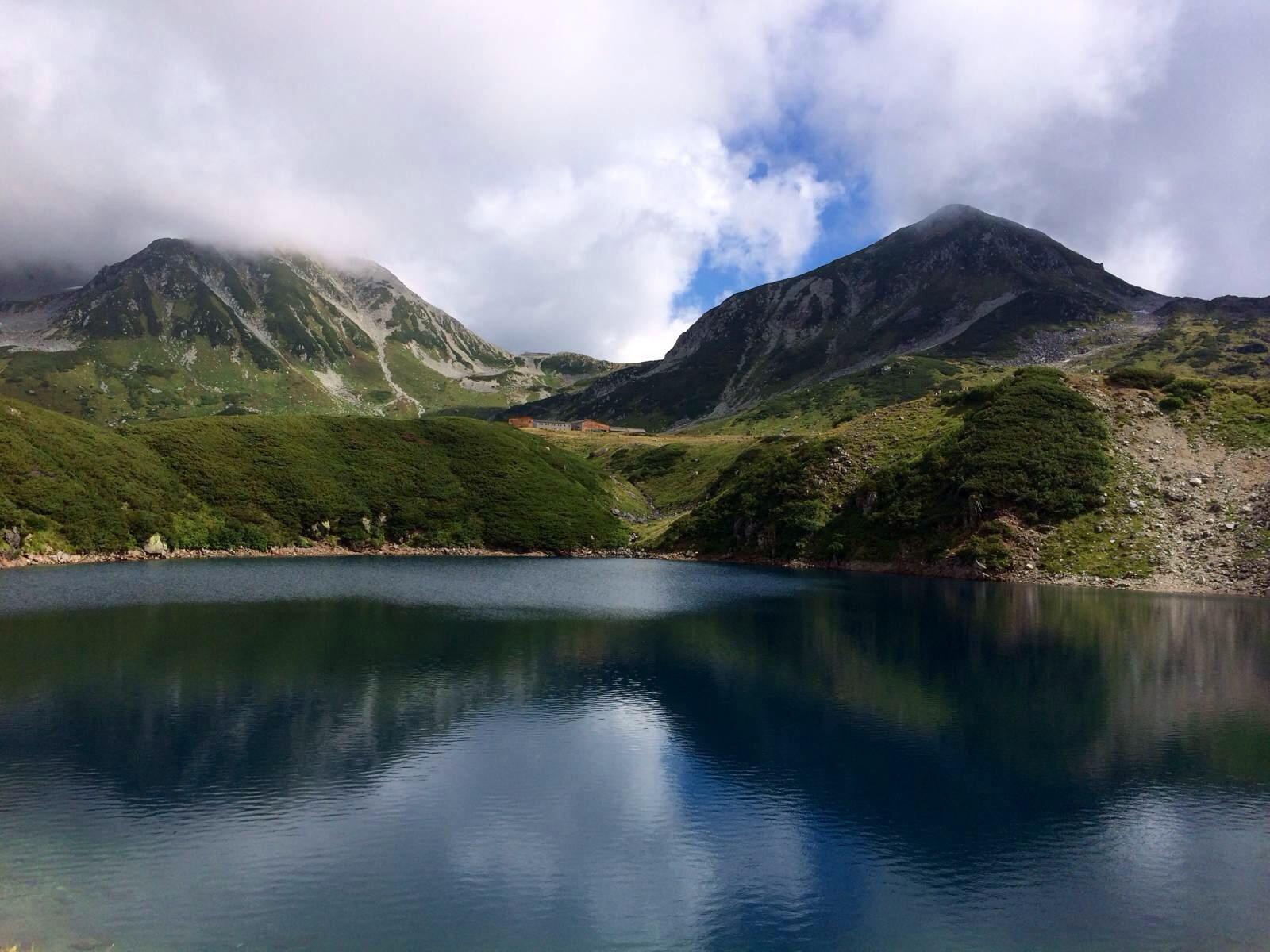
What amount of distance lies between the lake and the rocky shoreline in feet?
96.2

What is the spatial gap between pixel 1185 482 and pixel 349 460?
13092 centimetres

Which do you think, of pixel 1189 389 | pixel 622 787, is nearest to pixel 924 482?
pixel 1189 389

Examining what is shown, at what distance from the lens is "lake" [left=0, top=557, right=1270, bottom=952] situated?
64.0ft

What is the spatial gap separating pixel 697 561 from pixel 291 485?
69.8 meters

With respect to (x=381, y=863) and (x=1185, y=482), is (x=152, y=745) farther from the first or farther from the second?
(x=1185, y=482)

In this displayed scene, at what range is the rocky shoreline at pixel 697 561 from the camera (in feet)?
280

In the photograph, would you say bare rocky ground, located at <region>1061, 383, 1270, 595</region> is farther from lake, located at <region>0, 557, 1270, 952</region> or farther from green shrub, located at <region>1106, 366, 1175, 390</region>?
lake, located at <region>0, 557, 1270, 952</region>

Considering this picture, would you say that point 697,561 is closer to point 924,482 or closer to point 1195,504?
point 924,482

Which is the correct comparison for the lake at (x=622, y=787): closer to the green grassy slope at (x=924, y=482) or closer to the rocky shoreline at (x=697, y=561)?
the rocky shoreline at (x=697, y=561)

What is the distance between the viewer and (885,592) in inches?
3369

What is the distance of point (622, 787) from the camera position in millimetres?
28766

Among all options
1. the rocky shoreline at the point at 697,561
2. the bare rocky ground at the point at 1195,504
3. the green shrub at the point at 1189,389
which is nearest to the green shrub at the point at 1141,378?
the green shrub at the point at 1189,389

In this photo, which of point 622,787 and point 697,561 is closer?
point 622,787

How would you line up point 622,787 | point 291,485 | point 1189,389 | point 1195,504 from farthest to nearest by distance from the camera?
point 291,485 → point 1189,389 → point 1195,504 → point 622,787
